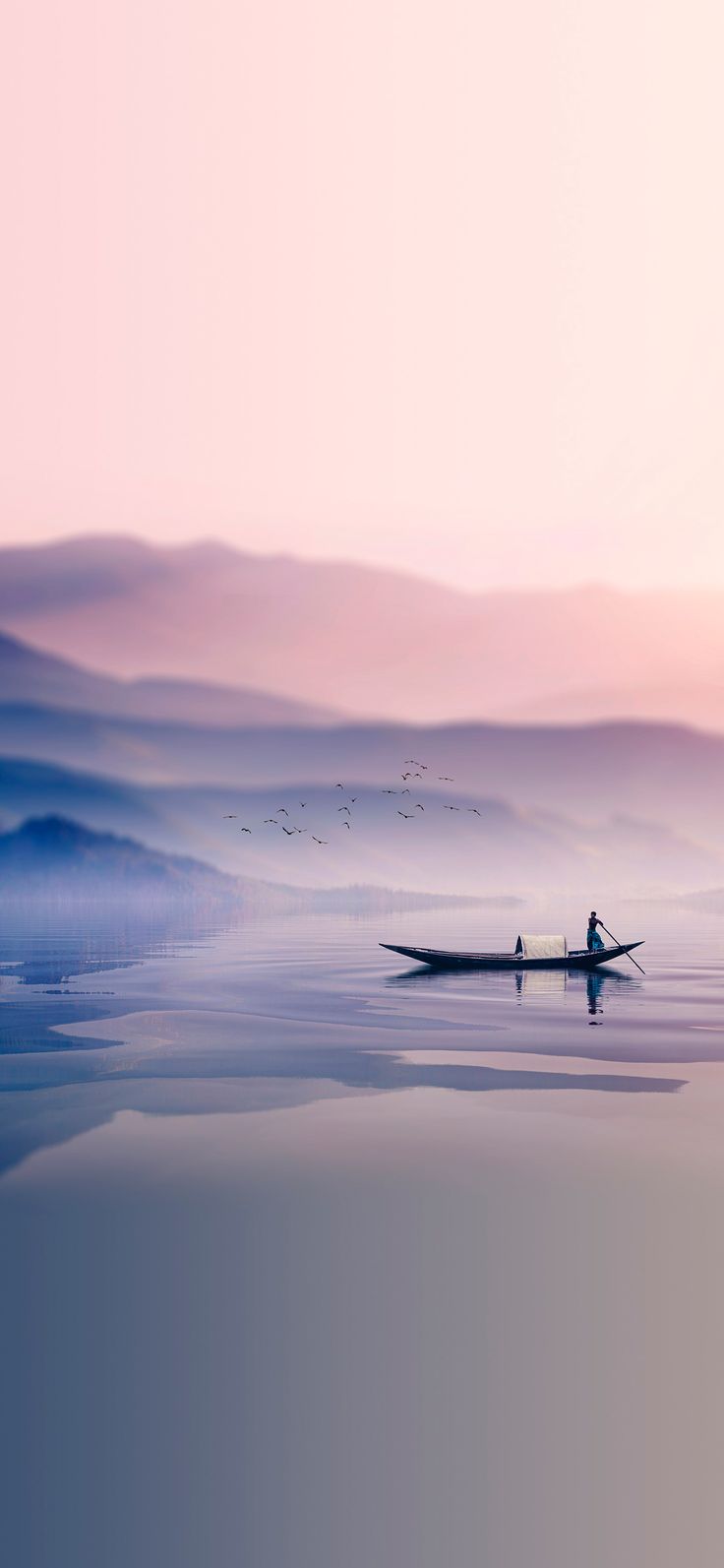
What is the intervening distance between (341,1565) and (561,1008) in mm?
55301

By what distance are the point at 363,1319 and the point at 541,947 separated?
2946 inches

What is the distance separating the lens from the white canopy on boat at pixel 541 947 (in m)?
90.1

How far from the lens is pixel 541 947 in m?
91.4

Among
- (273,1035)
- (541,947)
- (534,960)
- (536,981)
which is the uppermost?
(541,947)

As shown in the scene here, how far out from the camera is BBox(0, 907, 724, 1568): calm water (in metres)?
13.0

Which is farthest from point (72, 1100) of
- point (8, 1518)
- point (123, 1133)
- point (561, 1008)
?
point (561, 1008)

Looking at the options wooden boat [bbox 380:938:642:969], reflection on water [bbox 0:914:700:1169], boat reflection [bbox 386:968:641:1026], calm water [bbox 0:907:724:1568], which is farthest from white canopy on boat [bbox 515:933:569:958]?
calm water [bbox 0:907:724:1568]

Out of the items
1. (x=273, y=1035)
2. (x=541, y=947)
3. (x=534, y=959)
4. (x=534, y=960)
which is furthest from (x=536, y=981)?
(x=273, y=1035)

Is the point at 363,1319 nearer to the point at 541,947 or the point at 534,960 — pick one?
the point at 534,960

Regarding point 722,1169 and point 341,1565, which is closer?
point 341,1565

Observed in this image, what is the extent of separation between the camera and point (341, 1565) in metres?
12.1

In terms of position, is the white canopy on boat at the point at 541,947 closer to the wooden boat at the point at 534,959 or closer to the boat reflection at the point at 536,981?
the wooden boat at the point at 534,959

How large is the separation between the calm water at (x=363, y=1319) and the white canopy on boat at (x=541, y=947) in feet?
160

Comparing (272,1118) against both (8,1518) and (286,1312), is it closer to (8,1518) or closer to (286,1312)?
(286,1312)
